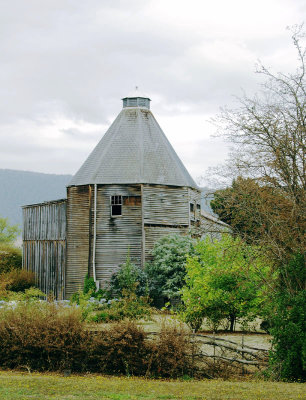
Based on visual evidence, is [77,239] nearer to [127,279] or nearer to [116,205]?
[116,205]

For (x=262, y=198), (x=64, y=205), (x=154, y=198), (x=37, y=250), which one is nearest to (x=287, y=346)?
(x=262, y=198)

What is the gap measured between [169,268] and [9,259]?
19.9 metres

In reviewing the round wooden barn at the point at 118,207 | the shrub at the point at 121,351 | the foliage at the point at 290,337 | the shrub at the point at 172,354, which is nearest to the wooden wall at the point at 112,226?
the round wooden barn at the point at 118,207

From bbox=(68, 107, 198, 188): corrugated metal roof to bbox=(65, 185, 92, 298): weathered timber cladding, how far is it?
102cm

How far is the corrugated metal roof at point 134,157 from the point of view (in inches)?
1569

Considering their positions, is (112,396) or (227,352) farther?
(227,352)

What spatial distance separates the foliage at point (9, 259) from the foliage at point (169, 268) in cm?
1553

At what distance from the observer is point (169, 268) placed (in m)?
35.4

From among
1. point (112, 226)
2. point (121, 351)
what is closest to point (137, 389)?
point (121, 351)

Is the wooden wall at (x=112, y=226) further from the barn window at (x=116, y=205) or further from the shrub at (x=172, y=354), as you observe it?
the shrub at (x=172, y=354)

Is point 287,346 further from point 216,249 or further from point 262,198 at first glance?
point 216,249

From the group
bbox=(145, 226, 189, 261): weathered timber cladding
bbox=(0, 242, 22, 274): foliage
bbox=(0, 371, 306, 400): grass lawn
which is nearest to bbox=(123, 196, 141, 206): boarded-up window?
bbox=(145, 226, 189, 261): weathered timber cladding

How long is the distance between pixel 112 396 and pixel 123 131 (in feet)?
101

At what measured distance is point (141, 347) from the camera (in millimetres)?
17344
